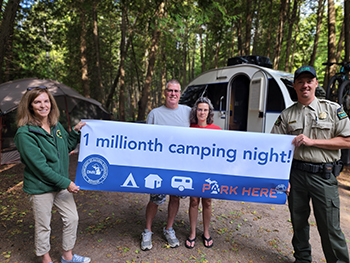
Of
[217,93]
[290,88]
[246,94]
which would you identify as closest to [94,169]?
[290,88]

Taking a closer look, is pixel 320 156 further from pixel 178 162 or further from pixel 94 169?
Answer: pixel 94 169

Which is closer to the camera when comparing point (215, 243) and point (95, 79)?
point (215, 243)

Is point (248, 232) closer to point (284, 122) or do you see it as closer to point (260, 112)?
point (284, 122)

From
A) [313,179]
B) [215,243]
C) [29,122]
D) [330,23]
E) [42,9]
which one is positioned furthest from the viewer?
[42,9]

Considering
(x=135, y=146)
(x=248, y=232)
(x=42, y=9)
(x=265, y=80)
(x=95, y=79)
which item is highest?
(x=42, y=9)

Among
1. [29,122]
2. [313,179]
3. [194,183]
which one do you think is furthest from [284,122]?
[29,122]

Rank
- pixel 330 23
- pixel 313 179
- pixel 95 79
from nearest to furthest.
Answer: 1. pixel 313 179
2. pixel 330 23
3. pixel 95 79

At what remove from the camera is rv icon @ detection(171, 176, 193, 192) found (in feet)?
8.37

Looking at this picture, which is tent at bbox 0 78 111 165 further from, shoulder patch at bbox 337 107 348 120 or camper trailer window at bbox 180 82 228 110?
shoulder patch at bbox 337 107 348 120

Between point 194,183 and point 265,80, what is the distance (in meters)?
5.24

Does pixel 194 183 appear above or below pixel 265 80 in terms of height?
below

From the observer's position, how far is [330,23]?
8531 mm

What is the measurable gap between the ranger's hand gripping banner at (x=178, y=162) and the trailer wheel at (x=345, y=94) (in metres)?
4.73

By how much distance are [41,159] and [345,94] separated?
6985 mm
